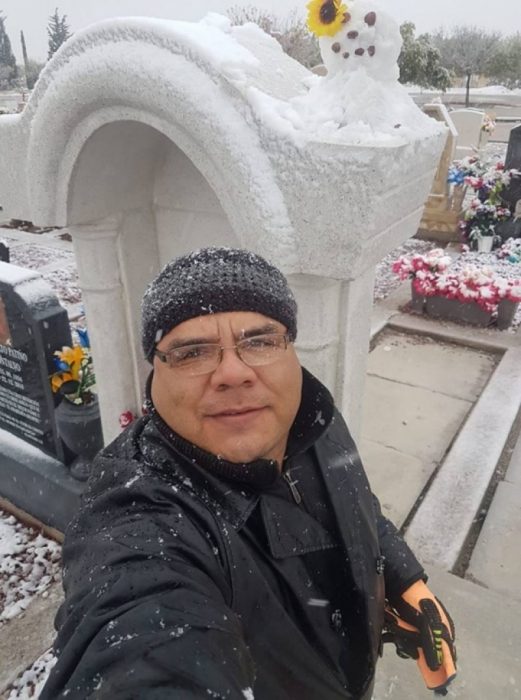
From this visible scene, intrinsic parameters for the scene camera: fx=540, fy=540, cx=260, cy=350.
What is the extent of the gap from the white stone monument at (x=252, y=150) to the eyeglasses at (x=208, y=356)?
2.02ft

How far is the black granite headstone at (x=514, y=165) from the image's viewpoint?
8.46 meters

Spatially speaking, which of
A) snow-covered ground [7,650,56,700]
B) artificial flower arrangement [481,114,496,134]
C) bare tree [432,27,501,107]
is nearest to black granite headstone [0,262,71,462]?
snow-covered ground [7,650,56,700]

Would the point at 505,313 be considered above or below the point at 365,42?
below

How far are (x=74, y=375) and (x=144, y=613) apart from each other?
102 inches

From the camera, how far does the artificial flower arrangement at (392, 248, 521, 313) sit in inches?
228

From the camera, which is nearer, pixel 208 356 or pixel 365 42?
pixel 208 356

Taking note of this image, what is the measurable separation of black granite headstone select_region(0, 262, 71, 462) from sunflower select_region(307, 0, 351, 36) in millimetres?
2183

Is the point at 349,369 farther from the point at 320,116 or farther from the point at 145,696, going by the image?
the point at 145,696

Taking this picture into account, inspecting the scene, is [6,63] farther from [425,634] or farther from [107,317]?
[425,634]

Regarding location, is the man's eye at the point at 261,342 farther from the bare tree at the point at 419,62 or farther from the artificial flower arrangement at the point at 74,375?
the bare tree at the point at 419,62

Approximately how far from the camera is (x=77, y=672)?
86 cm

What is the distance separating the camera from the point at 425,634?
175cm

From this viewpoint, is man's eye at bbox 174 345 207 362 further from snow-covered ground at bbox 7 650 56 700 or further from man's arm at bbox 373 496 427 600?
snow-covered ground at bbox 7 650 56 700

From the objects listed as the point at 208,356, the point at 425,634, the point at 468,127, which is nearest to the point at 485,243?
the point at 468,127
